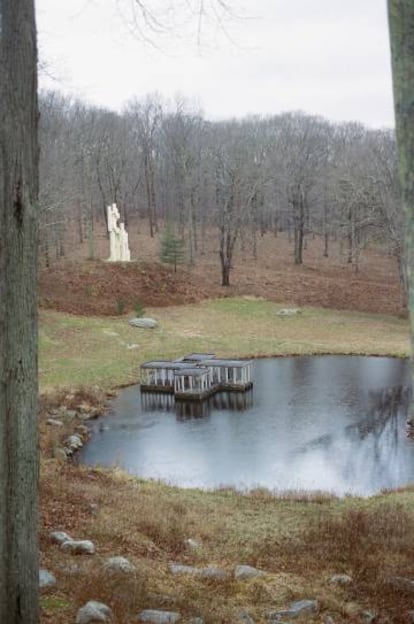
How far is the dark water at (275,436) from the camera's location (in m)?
11.4

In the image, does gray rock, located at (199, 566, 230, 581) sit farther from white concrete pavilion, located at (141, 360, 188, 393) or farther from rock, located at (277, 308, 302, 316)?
rock, located at (277, 308, 302, 316)

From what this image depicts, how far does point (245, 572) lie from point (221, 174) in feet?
116

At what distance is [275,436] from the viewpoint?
13.7m

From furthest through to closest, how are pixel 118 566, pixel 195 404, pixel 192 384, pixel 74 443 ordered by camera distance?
pixel 192 384 → pixel 195 404 → pixel 74 443 → pixel 118 566

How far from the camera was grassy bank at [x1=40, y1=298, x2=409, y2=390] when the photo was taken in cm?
2005

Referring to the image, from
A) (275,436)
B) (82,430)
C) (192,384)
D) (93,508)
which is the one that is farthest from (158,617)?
(192,384)

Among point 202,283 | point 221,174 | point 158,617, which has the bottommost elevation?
point 158,617

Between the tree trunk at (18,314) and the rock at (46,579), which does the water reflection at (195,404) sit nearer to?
the rock at (46,579)

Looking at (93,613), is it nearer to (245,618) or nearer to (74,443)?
(245,618)

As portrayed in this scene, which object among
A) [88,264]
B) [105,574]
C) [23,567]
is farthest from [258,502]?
[88,264]

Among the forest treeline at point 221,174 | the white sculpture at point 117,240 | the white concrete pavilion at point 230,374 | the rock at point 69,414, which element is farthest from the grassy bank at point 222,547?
the white sculpture at point 117,240

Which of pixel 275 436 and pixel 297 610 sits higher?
pixel 297 610

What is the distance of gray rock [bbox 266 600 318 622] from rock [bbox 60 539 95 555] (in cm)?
197

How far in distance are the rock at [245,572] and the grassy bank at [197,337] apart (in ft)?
39.5
